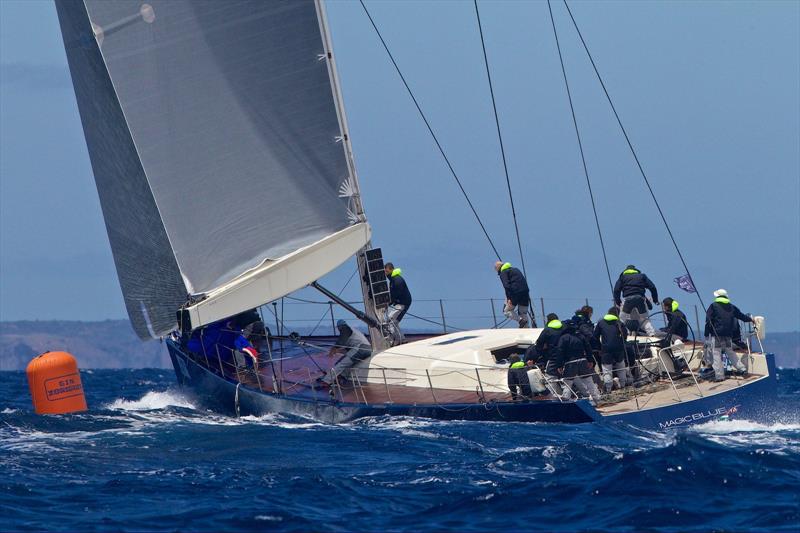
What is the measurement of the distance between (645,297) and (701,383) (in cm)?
247

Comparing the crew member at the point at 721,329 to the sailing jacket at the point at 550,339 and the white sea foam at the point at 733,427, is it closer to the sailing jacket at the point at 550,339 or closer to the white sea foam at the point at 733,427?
the white sea foam at the point at 733,427

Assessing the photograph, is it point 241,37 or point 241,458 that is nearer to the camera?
point 241,458

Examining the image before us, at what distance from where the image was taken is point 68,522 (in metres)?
11.7

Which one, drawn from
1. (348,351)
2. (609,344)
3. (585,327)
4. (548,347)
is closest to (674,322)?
(585,327)

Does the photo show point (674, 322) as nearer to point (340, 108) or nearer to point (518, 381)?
point (518, 381)

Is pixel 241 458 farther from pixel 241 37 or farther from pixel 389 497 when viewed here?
pixel 241 37

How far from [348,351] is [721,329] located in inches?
217

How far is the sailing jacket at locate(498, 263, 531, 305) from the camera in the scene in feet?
68.0

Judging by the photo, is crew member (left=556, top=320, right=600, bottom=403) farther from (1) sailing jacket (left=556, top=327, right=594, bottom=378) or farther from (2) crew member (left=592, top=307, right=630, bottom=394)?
(2) crew member (left=592, top=307, right=630, bottom=394)

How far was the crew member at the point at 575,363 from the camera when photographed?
647 inches

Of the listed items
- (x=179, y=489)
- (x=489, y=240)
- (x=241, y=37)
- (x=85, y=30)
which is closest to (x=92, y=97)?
(x=85, y=30)

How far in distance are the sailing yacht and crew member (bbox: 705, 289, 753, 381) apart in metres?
0.52

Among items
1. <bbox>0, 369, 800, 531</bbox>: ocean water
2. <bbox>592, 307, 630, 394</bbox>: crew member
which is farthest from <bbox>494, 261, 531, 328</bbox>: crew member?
<bbox>0, 369, 800, 531</bbox>: ocean water

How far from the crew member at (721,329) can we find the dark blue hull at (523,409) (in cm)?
60
